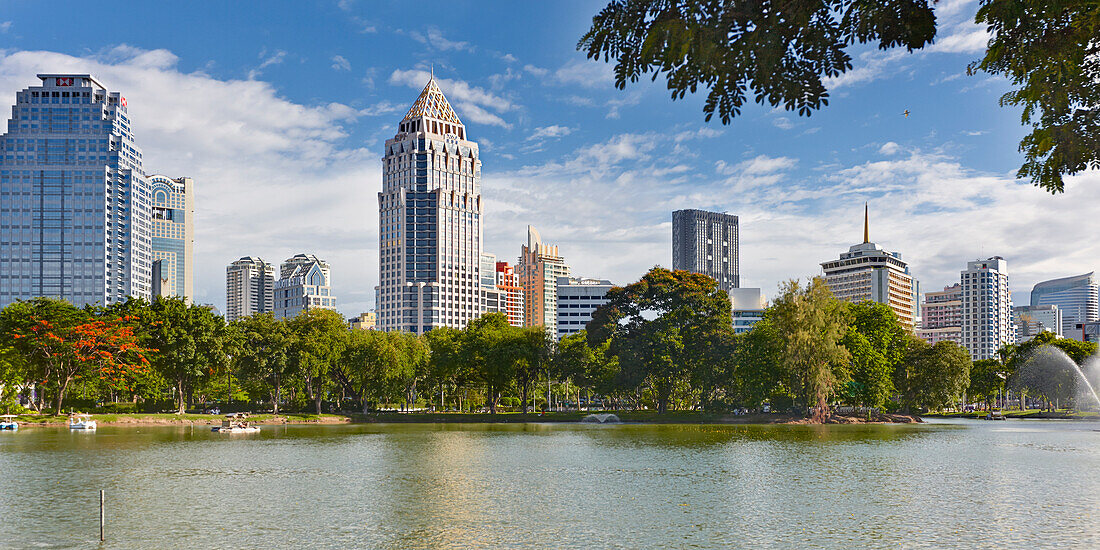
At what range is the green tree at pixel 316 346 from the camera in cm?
10331

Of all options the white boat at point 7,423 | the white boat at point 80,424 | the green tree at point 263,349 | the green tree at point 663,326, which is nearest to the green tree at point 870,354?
the green tree at point 663,326

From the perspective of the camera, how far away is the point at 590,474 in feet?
138

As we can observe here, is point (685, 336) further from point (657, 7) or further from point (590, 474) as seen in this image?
point (657, 7)

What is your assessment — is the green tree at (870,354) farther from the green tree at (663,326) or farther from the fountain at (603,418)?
the fountain at (603,418)

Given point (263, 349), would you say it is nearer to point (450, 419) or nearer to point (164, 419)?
point (164, 419)

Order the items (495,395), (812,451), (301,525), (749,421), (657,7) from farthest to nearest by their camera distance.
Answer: (495,395)
(749,421)
(812,451)
(301,525)
(657,7)

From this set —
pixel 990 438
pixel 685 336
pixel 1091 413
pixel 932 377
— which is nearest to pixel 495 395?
pixel 685 336

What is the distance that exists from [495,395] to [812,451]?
227 ft

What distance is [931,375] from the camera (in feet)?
364

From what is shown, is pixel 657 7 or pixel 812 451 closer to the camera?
pixel 657 7

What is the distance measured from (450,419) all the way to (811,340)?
46107 mm

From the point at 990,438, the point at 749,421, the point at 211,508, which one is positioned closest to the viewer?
the point at 211,508

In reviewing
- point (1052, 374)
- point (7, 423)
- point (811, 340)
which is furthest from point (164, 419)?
point (1052, 374)

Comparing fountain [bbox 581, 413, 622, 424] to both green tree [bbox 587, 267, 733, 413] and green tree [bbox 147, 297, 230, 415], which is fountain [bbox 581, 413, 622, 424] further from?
green tree [bbox 147, 297, 230, 415]
